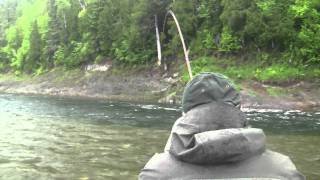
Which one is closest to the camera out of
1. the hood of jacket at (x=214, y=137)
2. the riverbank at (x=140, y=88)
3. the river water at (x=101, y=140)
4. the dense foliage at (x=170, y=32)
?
the hood of jacket at (x=214, y=137)

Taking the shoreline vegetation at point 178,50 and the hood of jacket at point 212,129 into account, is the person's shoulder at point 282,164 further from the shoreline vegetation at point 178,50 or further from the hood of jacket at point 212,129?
the shoreline vegetation at point 178,50

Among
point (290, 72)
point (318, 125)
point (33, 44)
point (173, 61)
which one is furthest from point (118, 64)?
point (318, 125)

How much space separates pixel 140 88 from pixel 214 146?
122ft

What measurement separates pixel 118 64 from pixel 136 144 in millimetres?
32040

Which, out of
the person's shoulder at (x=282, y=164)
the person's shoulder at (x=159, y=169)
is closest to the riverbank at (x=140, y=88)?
the person's shoulder at (x=282, y=164)

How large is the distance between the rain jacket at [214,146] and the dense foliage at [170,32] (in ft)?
107

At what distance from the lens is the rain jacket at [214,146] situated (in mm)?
2758

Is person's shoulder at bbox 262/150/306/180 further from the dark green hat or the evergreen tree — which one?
the evergreen tree

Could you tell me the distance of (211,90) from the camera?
292 centimetres

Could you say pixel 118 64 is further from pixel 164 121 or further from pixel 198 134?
pixel 198 134

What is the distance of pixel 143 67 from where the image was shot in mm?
45125

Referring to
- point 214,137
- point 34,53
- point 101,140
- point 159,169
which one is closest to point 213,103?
point 214,137

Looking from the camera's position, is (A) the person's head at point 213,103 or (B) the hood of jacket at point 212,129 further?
(A) the person's head at point 213,103

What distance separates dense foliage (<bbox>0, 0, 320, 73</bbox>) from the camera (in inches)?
1407
